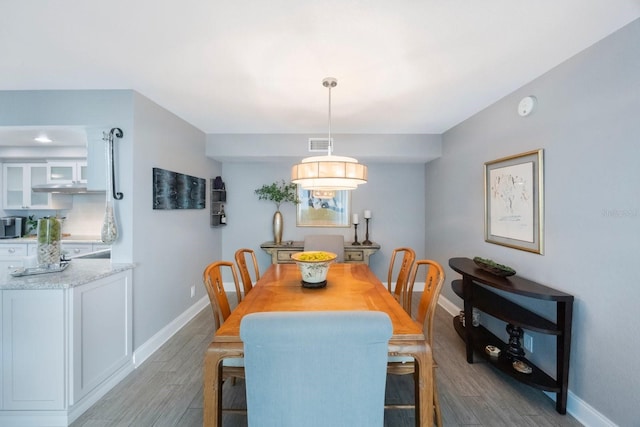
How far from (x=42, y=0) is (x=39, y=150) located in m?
3.62

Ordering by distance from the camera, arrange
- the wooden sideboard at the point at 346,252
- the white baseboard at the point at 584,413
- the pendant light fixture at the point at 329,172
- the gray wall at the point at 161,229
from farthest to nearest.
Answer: the wooden sideboard at the point at 346,252 → the gray wall at the point at 161,229 → the pendant light fixture at the point at 329,172 → the white baseboard at the point at 584,413

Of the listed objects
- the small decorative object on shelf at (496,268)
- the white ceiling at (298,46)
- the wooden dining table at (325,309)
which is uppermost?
the white ceiling at (298,46)

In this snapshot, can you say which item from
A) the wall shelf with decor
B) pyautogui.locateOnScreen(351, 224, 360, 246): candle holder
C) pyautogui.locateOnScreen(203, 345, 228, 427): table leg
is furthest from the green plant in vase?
pyautogui.locateOnScreen(203, 345, 228, 427): table leg

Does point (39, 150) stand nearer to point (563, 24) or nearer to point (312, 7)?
point (312, 7)

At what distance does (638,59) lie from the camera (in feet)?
4.66

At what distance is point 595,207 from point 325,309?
180 cm

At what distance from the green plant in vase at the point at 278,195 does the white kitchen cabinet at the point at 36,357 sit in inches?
102

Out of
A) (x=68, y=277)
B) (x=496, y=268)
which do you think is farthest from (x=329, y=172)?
(x=68, y=277)

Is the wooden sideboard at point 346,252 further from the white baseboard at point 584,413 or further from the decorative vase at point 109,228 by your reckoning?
the white baseboard at point 584,413

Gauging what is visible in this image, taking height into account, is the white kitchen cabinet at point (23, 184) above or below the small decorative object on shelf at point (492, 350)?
above

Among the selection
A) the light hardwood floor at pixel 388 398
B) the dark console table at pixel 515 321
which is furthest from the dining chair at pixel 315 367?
the dark console table at pixel 515 321

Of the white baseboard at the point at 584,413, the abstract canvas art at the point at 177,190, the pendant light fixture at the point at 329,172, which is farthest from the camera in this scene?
the abstract canvas art at the point at 177,190

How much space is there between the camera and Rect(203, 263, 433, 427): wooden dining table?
1272 millimetres

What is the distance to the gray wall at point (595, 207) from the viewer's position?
57.1 inches
